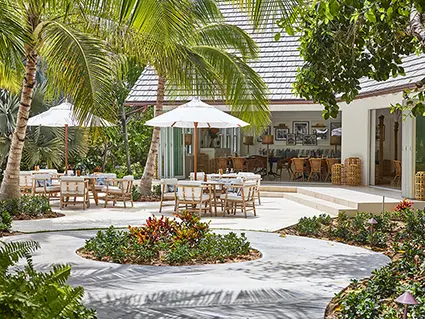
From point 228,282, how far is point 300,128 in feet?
65.8

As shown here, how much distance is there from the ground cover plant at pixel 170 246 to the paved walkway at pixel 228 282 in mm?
293

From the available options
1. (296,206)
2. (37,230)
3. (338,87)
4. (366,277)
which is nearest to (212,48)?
(296,206)

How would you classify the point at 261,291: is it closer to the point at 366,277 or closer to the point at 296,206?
the point at 366,277

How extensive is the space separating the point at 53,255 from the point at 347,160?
40.7 feet

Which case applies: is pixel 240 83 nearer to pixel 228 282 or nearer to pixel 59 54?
pixel 59 54

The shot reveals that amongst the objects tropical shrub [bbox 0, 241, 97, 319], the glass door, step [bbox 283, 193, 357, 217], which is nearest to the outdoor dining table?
step [bbox 283, 193, 357, 217]

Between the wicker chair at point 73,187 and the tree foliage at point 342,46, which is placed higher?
the tree foliage at point 342,46

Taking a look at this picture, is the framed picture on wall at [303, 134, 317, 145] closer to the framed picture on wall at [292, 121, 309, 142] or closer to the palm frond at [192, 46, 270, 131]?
the framed picture on wall at [292, 121, 309, 142]

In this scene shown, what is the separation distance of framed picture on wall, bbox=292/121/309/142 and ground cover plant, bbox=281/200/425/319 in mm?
14739

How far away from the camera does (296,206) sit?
1697 centimetres

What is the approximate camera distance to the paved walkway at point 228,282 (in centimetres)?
646

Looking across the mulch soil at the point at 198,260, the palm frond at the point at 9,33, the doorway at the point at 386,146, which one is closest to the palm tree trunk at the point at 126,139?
the doorway at the point at 386,146

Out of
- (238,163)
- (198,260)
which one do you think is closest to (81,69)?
(198,260)

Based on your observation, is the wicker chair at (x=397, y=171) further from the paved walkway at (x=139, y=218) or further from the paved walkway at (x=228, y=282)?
the paved walkway at (x=228, y=282)
